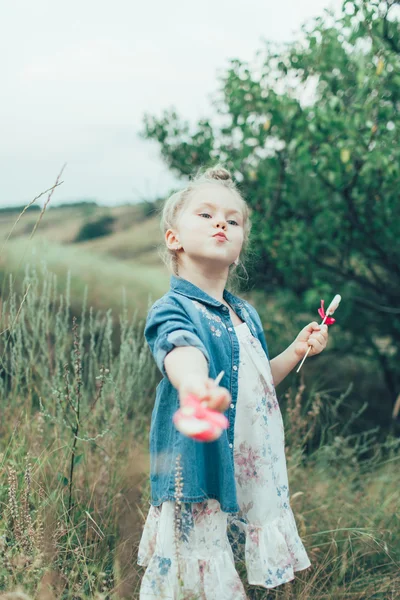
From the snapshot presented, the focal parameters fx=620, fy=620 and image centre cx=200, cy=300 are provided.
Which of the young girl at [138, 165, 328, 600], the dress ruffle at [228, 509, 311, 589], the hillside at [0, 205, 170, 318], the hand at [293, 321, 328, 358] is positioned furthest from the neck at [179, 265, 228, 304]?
the hillside at [0, 205, 170, 318]

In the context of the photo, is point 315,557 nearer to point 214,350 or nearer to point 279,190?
point 214,350

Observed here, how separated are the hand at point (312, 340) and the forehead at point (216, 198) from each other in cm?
47

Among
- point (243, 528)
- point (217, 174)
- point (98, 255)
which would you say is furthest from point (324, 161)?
point (98, 255)

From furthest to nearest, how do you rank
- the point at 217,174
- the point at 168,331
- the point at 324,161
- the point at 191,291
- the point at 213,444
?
the point at 324,161
the point at 217,174
the point at 191,291
the point at 213,444
the point at 168,331

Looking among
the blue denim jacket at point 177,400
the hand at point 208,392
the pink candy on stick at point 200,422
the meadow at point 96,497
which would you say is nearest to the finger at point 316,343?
the blue denim jacket at point 177,400

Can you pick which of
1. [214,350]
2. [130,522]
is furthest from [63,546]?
[214,350]

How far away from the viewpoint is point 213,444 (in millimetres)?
1796

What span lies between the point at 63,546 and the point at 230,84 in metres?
2.61

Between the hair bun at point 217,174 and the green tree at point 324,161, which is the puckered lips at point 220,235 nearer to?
the hair bun at point 217,174

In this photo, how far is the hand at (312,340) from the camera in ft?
6.81

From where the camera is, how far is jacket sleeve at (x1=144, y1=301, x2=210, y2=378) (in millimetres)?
→ 1610

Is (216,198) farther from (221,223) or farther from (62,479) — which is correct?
(62,479)

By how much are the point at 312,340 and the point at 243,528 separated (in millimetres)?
644

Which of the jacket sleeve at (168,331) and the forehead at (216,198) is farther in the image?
the forehead at (216,198)
